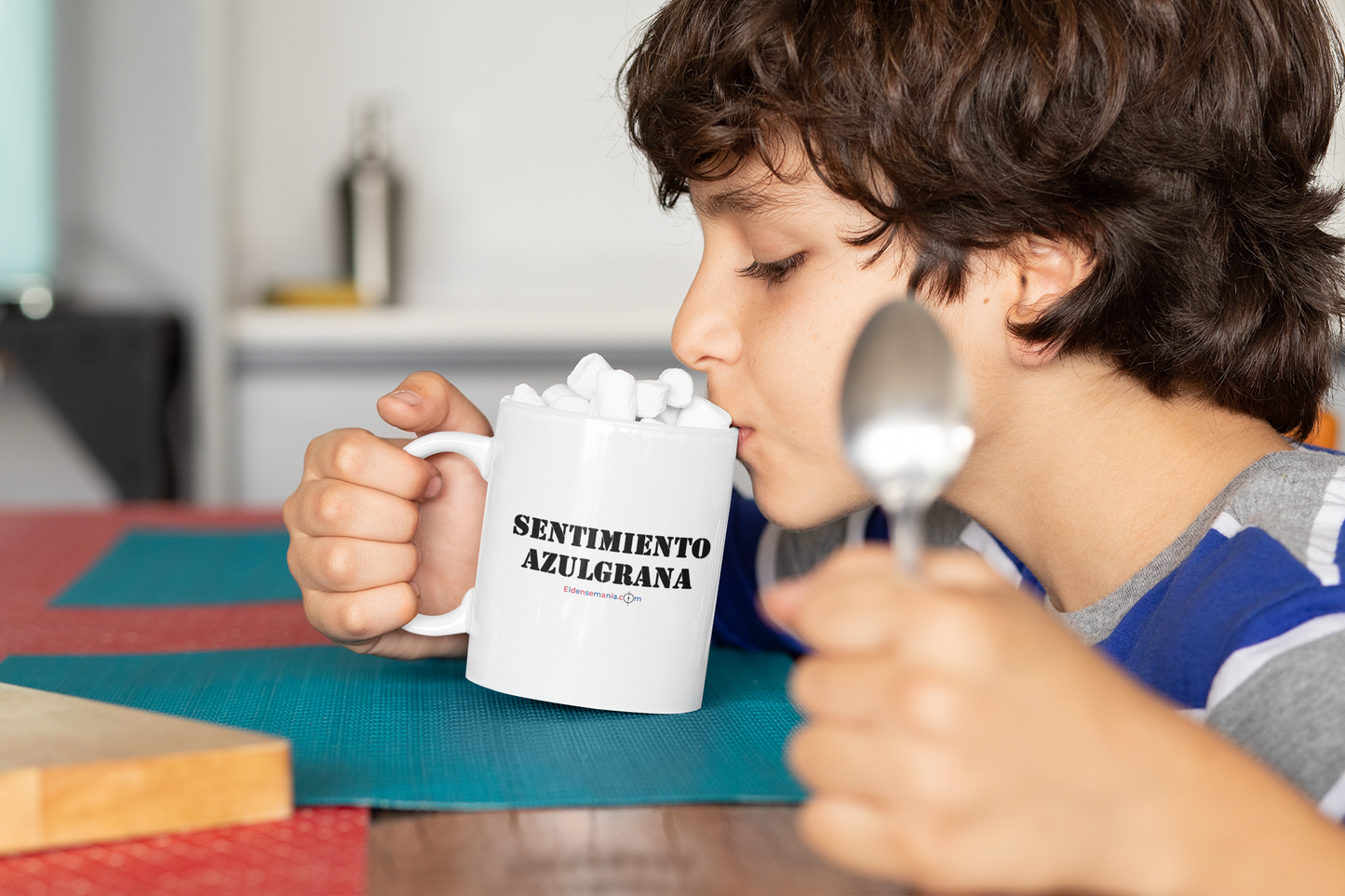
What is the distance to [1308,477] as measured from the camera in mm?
634

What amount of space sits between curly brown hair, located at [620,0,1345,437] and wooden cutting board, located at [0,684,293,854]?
449 millimetres

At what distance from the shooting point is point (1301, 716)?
462mm

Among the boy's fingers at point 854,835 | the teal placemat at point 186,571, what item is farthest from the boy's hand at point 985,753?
the teal placemat at point 186,571

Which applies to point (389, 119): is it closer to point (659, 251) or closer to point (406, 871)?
point (659, 251)

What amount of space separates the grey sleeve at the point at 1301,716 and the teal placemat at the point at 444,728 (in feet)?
0.60

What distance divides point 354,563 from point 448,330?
1.36 m

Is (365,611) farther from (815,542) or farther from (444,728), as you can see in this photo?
(815,542)

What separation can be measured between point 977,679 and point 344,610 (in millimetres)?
442

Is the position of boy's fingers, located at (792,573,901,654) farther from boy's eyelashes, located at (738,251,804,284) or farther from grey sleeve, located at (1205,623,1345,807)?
boy's eyelashes, located at (738,251,804,284)

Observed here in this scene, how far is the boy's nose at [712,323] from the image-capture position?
2.43ft

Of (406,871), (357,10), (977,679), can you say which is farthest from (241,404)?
(977,679)

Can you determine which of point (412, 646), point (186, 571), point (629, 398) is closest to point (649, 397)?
point (629, 398)

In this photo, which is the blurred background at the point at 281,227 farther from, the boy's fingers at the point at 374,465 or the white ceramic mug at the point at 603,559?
the white ceramic mug at the point at 603,559

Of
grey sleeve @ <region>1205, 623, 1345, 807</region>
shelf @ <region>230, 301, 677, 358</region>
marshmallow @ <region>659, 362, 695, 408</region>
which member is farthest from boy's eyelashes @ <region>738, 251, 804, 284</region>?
shelf @ <region>230, 301, 677, 358</region>
